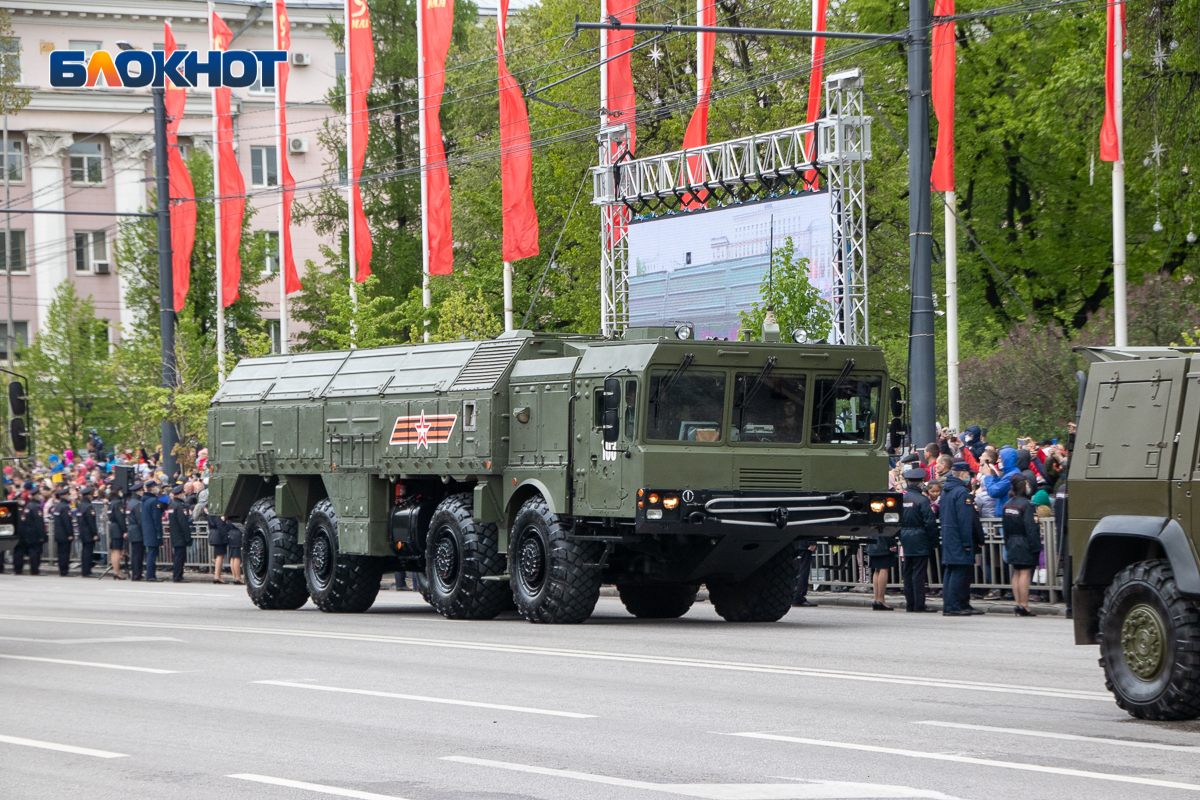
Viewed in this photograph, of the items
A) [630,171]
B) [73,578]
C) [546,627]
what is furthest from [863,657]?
[73,578]

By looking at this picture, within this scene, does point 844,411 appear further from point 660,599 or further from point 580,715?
point 580,715

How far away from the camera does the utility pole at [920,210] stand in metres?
21.9

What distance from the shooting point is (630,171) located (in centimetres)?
3475

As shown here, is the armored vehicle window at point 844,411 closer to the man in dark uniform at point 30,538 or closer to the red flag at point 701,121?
the red flag at point 701,121

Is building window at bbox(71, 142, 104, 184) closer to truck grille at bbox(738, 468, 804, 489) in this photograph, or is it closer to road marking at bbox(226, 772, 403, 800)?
truck grille at bbox(738, 468, 804, 489)

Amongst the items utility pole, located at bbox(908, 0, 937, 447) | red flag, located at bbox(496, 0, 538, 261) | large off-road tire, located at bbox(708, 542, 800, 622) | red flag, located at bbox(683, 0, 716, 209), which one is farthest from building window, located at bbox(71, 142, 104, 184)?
large off-road tire, located at bbox(708, 542, 800, 622)

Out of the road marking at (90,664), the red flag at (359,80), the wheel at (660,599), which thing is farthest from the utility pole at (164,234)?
the road marking at (90,664)

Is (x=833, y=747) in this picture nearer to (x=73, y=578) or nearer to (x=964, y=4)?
(x=73, y=578)

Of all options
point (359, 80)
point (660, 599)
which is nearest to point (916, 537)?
point (660, 599)

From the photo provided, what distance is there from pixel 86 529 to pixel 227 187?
11680 millimetres

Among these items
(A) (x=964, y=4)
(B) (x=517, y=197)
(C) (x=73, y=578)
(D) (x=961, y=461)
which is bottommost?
(C) (x=73, y=578)

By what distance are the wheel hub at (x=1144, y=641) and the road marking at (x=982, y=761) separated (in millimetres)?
1891

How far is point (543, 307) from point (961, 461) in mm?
33120

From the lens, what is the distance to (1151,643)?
11289mm
